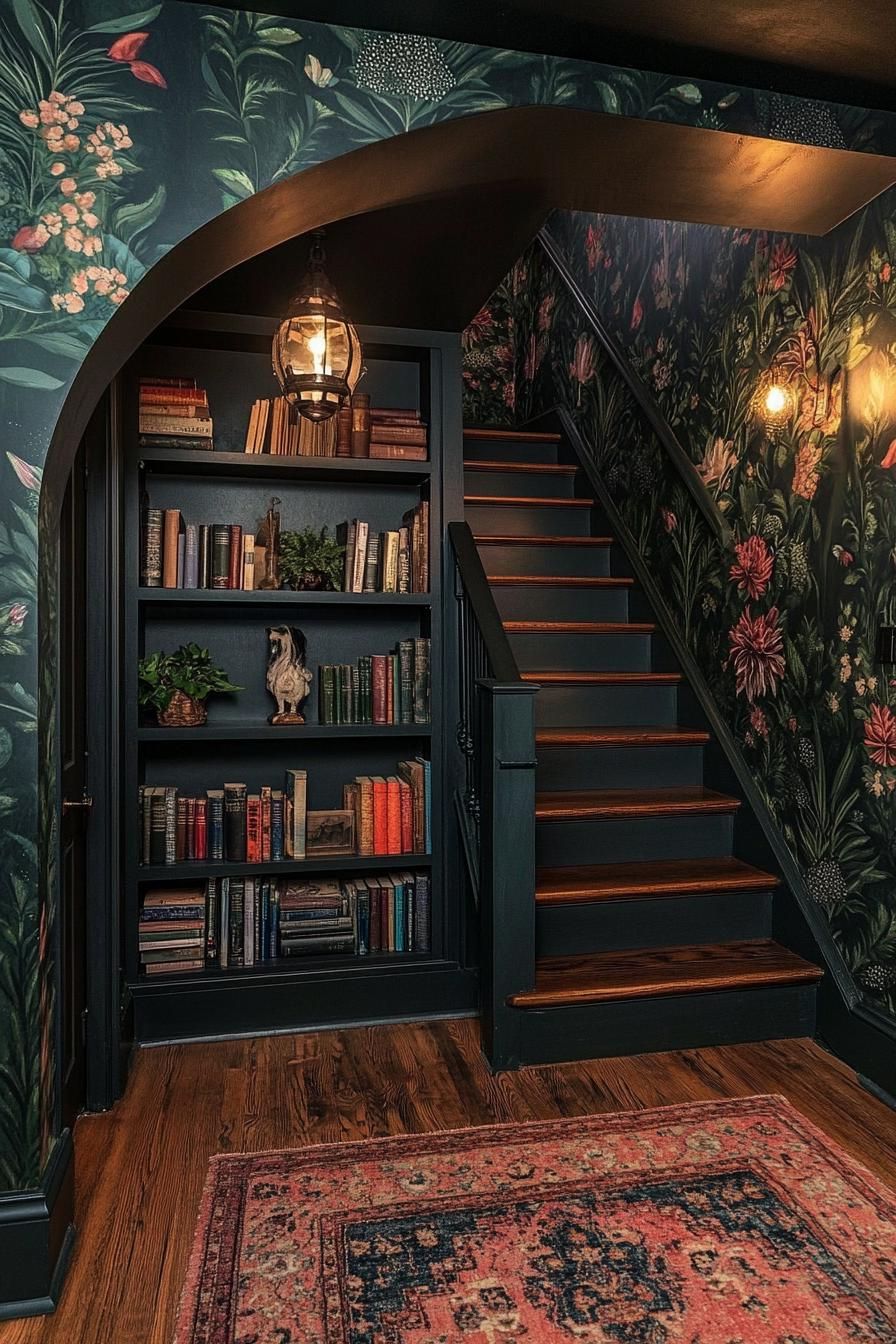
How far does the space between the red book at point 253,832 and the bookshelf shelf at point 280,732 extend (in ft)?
0.76

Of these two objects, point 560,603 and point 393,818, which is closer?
point 393,818

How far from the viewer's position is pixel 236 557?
9.63 ft

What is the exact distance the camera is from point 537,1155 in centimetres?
208

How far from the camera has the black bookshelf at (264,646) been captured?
9.11 ft

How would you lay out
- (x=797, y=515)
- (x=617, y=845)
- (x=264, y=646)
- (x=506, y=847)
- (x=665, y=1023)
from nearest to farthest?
(x=506, y=847) < (x=665, y=1023) < (x=797, y=515) < (x=617, y=845) < (x=264, y=646)

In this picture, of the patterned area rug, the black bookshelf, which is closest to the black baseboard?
the patterned area rug

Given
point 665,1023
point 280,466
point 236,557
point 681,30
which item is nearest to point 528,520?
point 280,466

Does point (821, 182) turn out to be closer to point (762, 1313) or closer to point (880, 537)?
point (880, 537)

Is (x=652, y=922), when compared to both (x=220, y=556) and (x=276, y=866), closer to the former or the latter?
(x=276, y=866)

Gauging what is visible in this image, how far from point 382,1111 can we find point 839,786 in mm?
1577

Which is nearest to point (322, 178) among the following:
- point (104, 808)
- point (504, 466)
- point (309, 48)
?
point (309, 48)

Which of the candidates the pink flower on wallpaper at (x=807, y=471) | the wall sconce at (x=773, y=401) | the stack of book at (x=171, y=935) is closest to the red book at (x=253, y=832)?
the stack of book at (x=171, y=935)

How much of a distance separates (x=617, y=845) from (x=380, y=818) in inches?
32.9

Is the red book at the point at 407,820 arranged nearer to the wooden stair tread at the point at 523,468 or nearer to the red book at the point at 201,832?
the red book at the point at 201,832
